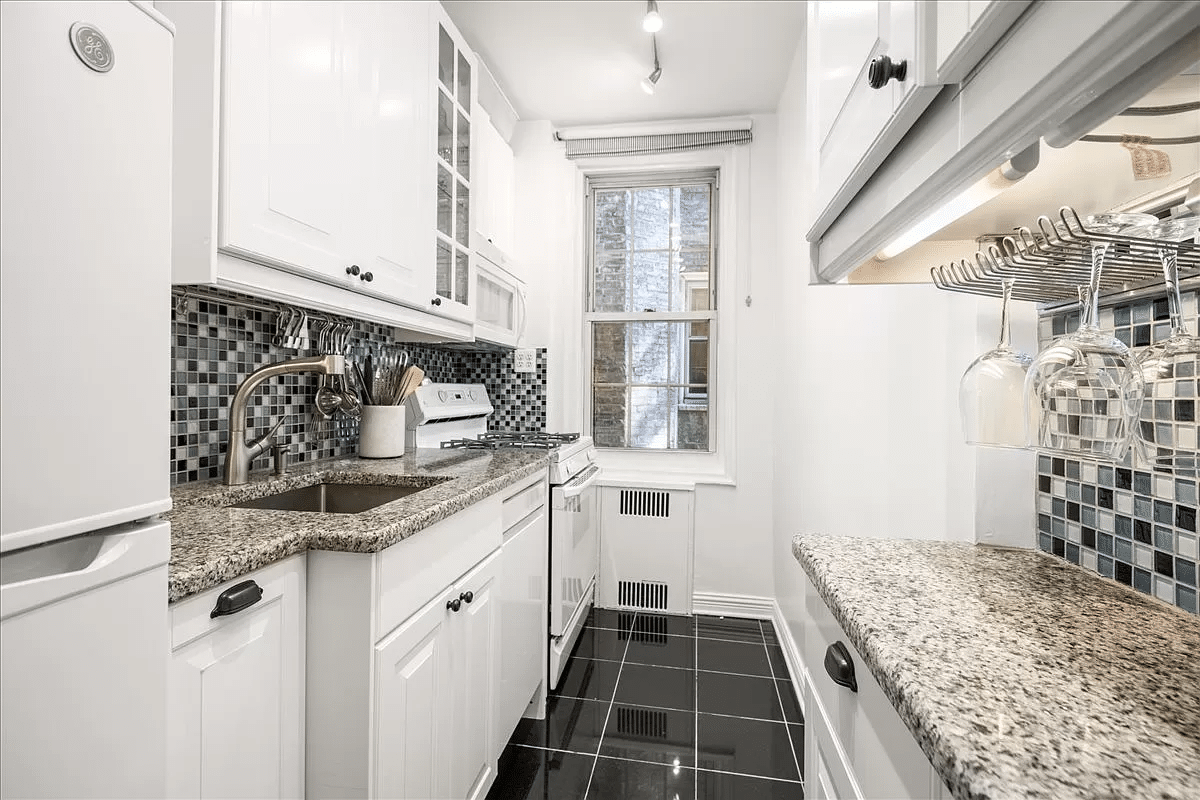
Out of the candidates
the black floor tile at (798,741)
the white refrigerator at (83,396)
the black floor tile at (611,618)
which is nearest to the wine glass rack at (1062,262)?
the white refrigerator at (83,396)

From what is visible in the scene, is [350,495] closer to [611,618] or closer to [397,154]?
[397,154]

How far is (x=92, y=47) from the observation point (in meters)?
0.57

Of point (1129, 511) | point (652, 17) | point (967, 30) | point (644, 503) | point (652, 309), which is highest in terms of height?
point (652, 17)

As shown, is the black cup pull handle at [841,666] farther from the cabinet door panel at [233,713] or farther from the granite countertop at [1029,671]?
the cabinet door panel at [233,713]

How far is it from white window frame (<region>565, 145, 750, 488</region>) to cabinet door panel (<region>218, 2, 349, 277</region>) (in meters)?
2.00

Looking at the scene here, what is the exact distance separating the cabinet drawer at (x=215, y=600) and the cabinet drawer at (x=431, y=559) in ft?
0.49

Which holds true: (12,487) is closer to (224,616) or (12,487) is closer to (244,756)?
(224,616)

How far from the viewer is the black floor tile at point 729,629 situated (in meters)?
2.85

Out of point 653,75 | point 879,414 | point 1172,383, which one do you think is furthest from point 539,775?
point 653,75

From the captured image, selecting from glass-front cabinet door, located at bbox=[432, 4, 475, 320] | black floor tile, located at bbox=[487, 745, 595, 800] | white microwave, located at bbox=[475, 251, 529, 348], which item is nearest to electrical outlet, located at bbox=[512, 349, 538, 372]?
white microwave, located at bbox=[475, 251, 529, 348]

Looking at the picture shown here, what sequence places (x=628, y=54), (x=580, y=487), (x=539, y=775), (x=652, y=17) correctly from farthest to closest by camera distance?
(x=628, y=54)
(x=580, y=487)
(x=652, y=17)
(x=539, y=775)

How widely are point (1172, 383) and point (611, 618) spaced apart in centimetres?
271

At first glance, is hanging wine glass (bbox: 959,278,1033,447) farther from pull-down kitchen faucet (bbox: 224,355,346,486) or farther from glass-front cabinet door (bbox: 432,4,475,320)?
glass-front cabinet door (bbox: 432,4,475,320)

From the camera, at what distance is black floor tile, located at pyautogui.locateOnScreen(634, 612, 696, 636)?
9.48 ft
